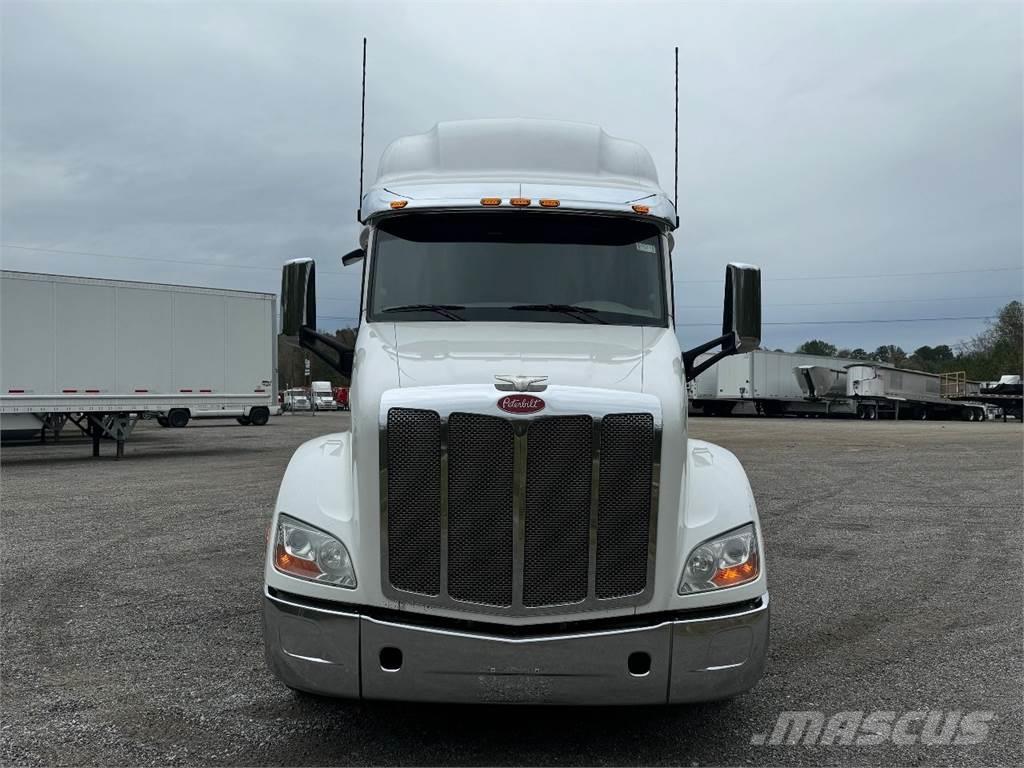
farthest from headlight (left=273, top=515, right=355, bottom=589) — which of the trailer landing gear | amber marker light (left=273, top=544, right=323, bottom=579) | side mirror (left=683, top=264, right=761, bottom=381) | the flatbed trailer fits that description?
the flatbed trailer

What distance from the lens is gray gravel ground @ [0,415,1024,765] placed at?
12.0 ft

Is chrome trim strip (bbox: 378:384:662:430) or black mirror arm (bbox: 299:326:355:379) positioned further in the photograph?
black mirror arm (bbox: 299:326:355:379)

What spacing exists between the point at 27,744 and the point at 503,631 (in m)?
2.20

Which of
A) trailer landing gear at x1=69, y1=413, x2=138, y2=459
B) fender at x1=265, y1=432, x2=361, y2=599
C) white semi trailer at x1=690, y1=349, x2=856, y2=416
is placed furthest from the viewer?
white semi trailer at x1=690, y1=349, x2=856, y2=416

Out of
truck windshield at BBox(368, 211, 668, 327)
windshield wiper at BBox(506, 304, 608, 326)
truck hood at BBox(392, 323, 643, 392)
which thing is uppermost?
truck windshield at BBox(368, 211, 668, 327)

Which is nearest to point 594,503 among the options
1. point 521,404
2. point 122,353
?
point 521,404

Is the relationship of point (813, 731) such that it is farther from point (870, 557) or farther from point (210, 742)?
point (870, 557)

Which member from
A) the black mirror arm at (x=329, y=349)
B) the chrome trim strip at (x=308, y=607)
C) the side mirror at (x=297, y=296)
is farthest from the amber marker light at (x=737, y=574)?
the side mirror at (x=297, y=296)

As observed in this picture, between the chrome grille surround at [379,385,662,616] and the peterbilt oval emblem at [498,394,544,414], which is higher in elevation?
the peterbilt oval emblem at [498,394,544,414]

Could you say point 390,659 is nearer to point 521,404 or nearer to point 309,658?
point 309,658

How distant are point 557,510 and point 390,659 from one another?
0.88 metres

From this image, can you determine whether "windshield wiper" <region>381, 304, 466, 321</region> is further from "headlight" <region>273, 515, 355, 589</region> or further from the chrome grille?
"headlight" <region>273, 515, 355, 589</region>

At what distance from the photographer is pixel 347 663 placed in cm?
331

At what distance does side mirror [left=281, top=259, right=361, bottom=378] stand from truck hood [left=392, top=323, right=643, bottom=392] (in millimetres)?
728
